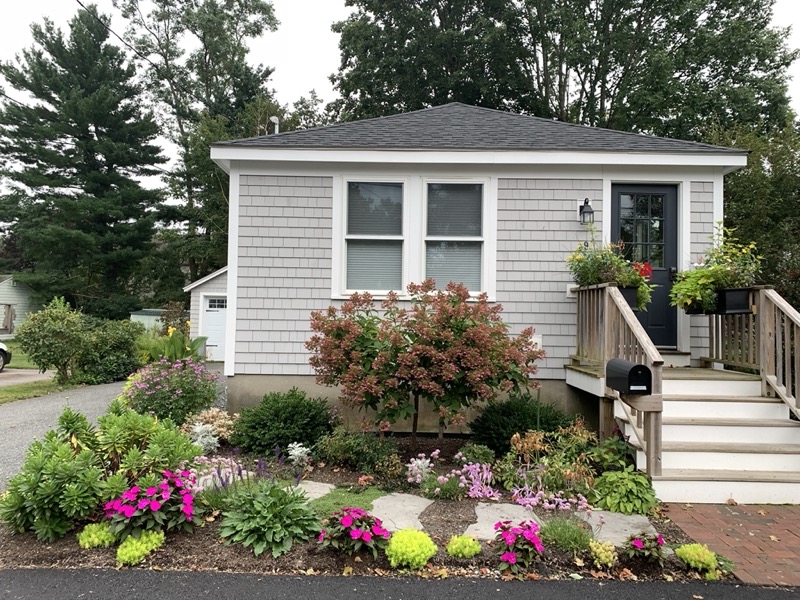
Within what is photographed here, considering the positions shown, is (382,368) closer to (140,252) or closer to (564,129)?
(564,129)

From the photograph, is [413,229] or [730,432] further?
[413,229]

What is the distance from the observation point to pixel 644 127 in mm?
16656

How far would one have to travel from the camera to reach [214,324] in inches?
577

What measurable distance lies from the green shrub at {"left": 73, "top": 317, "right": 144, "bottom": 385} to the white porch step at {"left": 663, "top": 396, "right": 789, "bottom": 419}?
10830 millimetres

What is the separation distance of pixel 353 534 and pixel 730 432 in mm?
3511

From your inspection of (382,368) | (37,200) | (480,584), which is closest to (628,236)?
(382,368)

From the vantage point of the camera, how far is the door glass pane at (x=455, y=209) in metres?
5.99

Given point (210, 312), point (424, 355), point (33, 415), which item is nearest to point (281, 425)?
point (424, 355)

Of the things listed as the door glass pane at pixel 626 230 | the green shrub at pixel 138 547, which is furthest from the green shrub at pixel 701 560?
the door glass pane at pixel 626 230

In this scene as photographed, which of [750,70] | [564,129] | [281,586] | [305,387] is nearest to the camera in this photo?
[281,586]

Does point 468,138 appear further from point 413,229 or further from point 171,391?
point 171,391

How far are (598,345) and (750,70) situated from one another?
55.5 feet

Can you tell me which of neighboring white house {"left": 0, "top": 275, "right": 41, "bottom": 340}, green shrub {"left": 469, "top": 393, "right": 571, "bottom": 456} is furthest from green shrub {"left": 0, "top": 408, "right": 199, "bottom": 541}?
neighboring white house {"left": 0, "top": 275, "right": 41, "bottom": 340}

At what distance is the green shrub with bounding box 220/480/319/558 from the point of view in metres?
3.08
